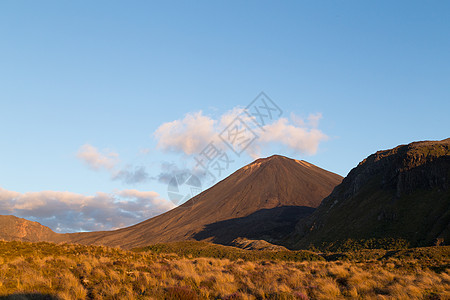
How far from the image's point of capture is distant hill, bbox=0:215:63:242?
139m

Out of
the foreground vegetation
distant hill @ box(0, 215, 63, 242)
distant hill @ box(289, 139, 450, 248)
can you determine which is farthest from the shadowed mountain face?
the foreground vegetation

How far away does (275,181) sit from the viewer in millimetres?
196750

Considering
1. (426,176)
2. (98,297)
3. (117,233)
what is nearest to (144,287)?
(98,297)

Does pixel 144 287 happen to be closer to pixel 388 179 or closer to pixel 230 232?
pixel 388 179

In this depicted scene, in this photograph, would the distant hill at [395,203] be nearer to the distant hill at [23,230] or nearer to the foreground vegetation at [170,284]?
the foreground vegetation at [170,284]

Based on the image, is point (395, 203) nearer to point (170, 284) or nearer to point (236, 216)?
point (170, 284)

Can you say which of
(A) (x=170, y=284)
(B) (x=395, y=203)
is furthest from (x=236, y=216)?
(A) (x=170, y=284)

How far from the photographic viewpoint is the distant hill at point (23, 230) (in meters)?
139

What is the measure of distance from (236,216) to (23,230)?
100217 millimetres

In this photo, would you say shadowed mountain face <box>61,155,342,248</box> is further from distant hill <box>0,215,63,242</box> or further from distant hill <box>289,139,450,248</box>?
distant hill <box>289,139,450,248</box>

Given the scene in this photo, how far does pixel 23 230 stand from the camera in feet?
479

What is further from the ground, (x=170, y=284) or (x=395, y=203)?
(x=395, y=203)

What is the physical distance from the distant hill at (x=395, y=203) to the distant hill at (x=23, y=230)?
397 ft

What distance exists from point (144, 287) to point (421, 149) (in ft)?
252
